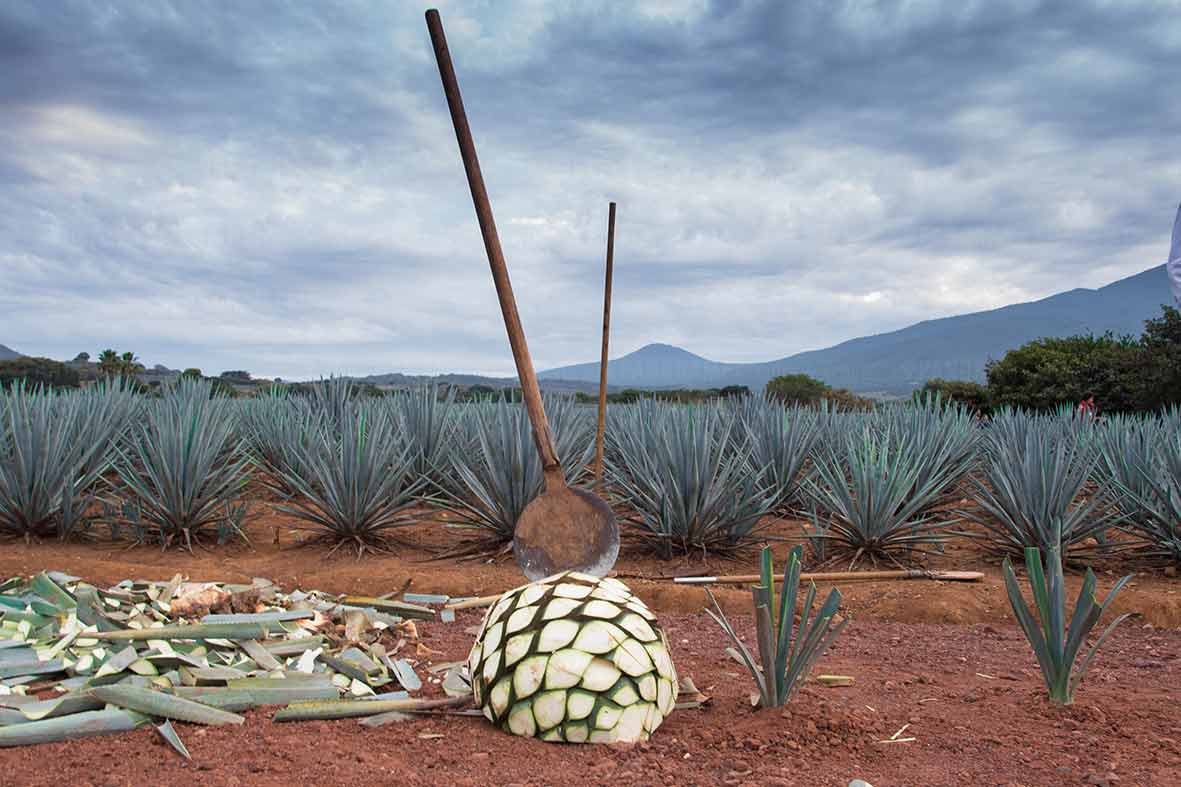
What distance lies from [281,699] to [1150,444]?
5.58 meters

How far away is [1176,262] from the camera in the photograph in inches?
567

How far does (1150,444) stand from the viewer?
5754 mm

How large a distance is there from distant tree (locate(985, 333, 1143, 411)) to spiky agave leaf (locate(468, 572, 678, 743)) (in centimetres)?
1652

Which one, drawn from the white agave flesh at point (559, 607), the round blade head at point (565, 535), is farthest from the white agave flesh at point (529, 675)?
the round blade head at point (565, 535)

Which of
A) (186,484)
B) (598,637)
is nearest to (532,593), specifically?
(598,637)

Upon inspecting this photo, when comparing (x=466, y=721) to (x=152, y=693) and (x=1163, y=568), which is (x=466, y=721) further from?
(x=1163, y=568)

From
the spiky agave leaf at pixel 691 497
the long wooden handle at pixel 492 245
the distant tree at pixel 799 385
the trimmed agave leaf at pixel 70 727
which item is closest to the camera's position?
the trimmed agave leaf at pixel 70 727

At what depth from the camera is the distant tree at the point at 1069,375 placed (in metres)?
17.3

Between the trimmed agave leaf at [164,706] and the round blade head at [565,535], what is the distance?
5.13 ft

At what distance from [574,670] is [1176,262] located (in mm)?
15777

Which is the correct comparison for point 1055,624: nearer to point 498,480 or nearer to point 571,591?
point 571,591

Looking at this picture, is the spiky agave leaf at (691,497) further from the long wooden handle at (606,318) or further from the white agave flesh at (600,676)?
the white agave flesh at (600,676)

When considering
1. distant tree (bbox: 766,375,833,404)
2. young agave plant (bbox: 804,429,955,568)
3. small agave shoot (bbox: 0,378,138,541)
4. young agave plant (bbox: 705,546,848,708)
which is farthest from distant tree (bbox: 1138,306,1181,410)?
small agave shoot (bbox: 0,378,138,541)

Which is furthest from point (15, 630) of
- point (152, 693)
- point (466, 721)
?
point (466, 721)
